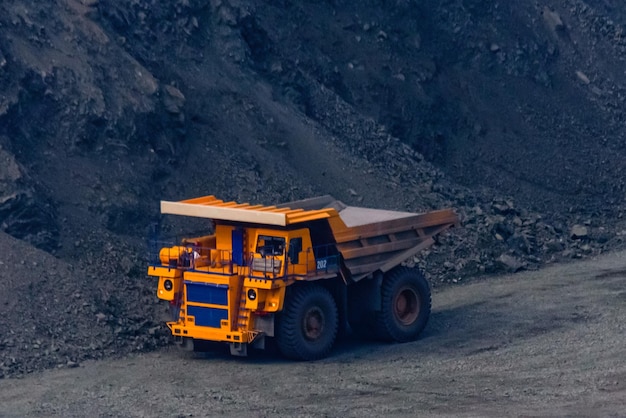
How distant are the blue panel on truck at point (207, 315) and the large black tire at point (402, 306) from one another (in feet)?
8.77

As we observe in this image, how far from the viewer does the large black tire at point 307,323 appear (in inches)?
721

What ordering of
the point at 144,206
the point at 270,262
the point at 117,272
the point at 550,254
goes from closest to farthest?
the point at 270,262 → the point at 117,272 → the point at 144,206 → the point at 550,254

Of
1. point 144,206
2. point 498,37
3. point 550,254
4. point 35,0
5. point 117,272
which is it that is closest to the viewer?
point 117,272

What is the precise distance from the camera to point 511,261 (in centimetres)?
2569

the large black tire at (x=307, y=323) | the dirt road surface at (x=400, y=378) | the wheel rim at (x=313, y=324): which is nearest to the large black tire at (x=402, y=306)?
the dirt road surface at (x=400, y=378)

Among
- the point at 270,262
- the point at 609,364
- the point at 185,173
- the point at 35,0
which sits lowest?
the point at 609,364

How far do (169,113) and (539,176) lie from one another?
11064 millimetres

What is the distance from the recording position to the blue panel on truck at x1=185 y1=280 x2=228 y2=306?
59.7 feet

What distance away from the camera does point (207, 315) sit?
18438 mm

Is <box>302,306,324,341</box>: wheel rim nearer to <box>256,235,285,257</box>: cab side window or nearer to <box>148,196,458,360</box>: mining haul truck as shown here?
<box>148,196,458,360</box>: mining haul truck

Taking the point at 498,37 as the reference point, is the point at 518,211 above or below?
below

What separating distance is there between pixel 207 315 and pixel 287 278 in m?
1.30

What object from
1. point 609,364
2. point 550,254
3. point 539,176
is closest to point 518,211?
point 550,254

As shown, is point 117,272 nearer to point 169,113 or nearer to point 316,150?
point 169,113
